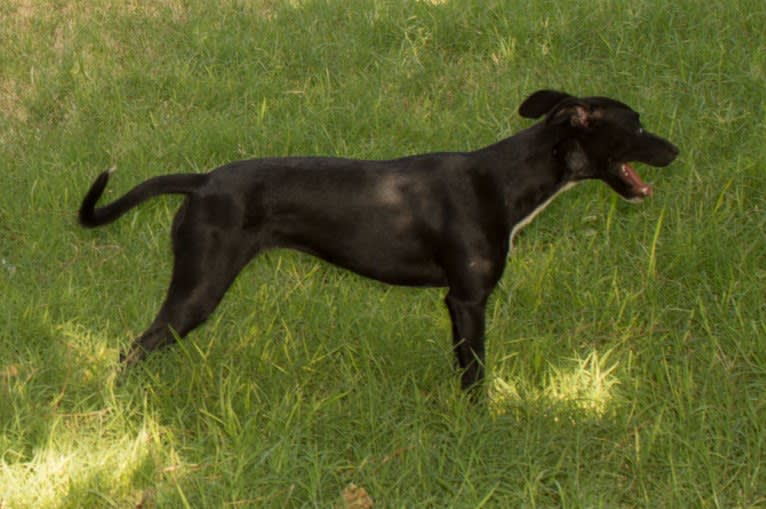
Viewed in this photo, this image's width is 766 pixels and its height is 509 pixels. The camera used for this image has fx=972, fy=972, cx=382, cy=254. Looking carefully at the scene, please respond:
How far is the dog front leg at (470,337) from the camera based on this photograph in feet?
13.1

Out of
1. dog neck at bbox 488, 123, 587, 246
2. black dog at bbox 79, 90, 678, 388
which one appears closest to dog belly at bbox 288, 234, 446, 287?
black dog at bbox 79, 90, 678, 388

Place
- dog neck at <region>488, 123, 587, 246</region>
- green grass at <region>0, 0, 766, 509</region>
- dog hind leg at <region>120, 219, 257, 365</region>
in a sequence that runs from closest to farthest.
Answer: green grass at <region>0, 0, 766, 509</region>, dog hind leg at <region>120, 219, 257, 365</region>, dog neck at <region>488, 123, 587, 246</region>

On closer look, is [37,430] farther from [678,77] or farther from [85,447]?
[678,77]

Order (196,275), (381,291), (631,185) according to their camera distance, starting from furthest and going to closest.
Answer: (381,291) → (631,185) → (196,275)

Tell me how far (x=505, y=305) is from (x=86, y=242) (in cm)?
239

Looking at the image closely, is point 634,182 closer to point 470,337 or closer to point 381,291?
point 470,337

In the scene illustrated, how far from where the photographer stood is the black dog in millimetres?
A: 3986

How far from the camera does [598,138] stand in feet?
13.3

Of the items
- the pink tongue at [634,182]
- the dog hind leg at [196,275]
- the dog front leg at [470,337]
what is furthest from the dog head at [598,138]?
the dog hind leg at [196,275]

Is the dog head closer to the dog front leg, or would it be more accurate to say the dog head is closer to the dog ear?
the dog ear

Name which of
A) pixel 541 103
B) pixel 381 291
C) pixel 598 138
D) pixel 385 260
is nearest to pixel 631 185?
pixel 598 138

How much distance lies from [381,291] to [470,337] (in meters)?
0.94

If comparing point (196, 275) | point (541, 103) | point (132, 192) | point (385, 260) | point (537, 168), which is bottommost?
point (385, 260)

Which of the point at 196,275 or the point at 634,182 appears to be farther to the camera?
the point at 634,182
